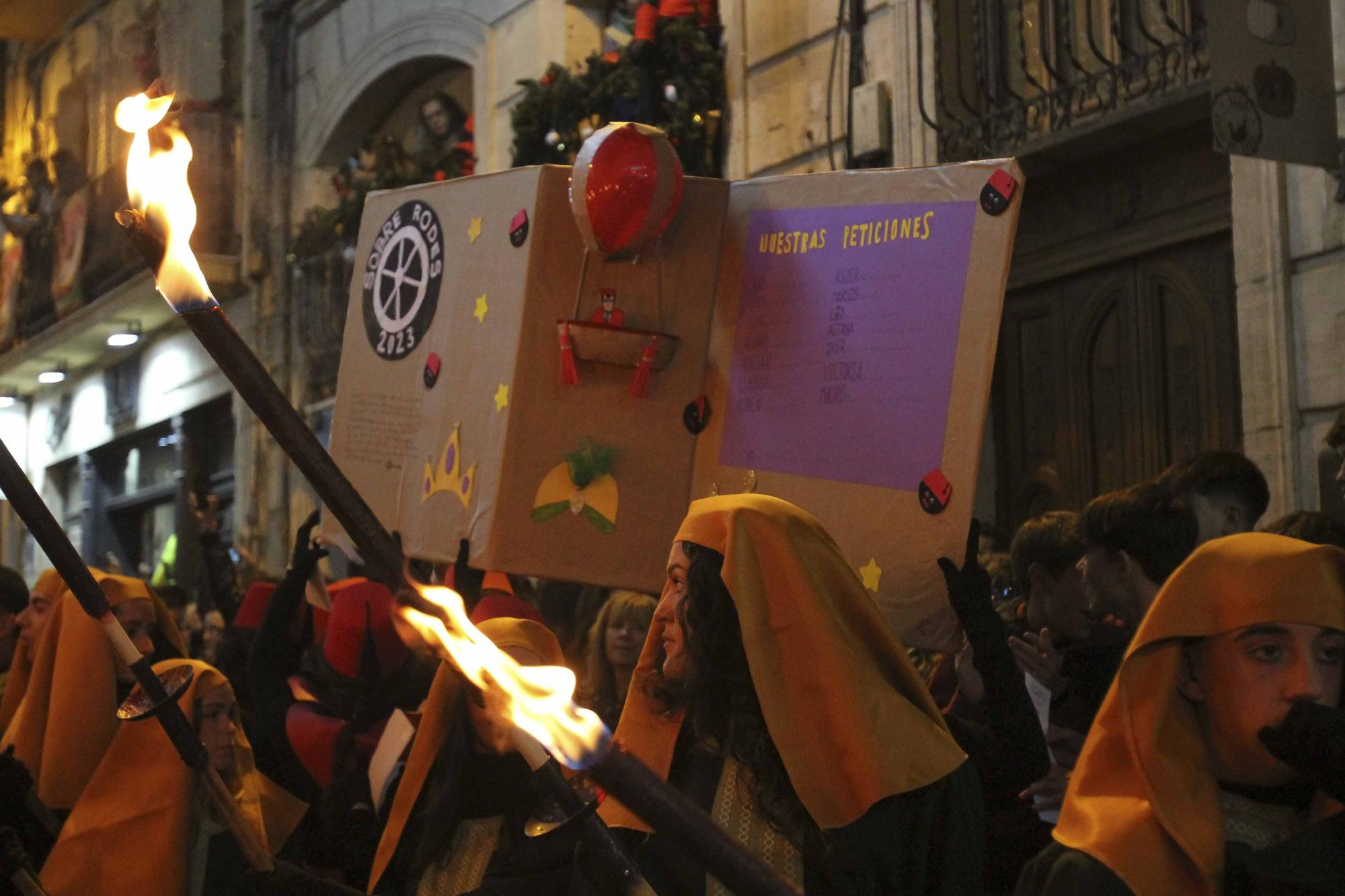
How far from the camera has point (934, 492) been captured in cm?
366

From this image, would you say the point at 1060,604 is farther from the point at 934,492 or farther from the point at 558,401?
the point at 558,401

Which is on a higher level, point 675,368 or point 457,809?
point 675,368

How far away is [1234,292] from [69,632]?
4234 mm

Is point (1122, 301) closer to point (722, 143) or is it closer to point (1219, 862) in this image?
point (722, 143)

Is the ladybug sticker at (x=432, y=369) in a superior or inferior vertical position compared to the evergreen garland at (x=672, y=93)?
inferior

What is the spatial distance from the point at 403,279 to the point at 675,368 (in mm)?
1093

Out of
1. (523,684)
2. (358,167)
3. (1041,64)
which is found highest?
(358,167)

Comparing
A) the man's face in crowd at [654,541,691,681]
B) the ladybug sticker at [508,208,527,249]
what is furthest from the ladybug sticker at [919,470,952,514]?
the ladybug sticker at [508,208,527,249]

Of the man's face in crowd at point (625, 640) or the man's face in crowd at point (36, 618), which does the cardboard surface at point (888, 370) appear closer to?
the man's face in crowd at point (625, 640)

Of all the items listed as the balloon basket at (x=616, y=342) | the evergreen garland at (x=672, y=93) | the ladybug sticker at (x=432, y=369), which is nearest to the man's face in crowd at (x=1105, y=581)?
the balloon basket at (x=616, y=342)

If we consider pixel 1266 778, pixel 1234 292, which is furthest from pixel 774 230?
pixel 1234 292

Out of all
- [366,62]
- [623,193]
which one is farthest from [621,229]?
[366,62]

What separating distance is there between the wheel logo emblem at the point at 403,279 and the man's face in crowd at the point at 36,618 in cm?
125

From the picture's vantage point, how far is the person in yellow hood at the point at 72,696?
4.74m
